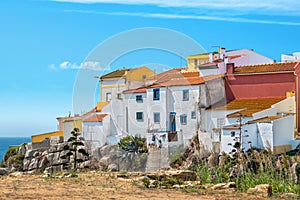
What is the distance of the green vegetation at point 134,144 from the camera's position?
35.3 m

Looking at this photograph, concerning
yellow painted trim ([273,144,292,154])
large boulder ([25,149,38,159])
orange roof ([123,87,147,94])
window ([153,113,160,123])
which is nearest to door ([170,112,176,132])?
window ([153,113,160,123])

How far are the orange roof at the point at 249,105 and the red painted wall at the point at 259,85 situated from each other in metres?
0.61

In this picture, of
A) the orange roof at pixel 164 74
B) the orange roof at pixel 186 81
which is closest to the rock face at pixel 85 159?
the orange roof at pixel 186 81

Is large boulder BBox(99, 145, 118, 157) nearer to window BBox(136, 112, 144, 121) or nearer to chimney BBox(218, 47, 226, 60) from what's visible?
window BBox(136, 112, 144, 121)

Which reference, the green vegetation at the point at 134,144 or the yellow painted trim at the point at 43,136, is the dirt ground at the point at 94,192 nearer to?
the green vegetation at the point at 134,144

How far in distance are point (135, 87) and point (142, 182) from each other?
28.6m

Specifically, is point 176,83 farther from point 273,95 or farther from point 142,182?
point 142,182

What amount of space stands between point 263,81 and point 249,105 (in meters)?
2.17

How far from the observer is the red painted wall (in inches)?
1342

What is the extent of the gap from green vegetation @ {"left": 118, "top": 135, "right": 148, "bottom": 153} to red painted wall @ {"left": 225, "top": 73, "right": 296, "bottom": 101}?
6762mm

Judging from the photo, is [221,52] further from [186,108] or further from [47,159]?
[47,159]

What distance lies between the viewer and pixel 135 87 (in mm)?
43156

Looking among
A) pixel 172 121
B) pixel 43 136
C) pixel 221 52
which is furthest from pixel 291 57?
pixel 43 136

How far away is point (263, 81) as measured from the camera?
35.0 metres
